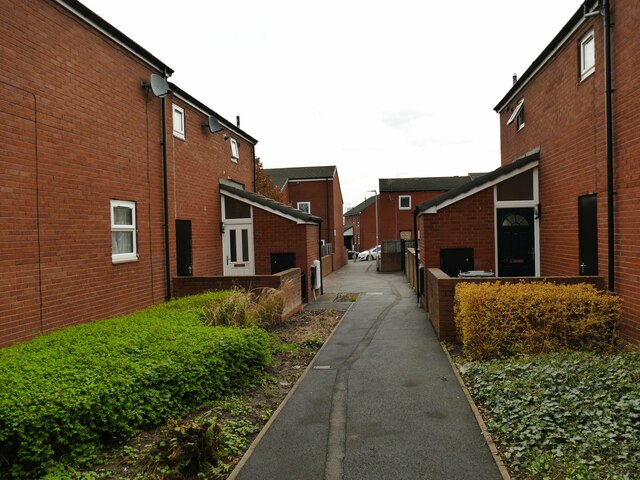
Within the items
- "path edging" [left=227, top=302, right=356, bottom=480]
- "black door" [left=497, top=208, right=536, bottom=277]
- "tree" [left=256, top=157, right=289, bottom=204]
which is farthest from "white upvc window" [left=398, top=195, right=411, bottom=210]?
"path edging" [left=227, top=302, right=356, bottom=480]

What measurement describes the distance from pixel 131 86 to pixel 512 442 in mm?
9737

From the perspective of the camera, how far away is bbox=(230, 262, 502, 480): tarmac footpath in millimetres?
4027

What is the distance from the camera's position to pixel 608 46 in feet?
25.7

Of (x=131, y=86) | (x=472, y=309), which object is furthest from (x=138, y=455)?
(x=131, y=86)

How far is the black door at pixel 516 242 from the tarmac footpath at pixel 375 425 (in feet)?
16.4

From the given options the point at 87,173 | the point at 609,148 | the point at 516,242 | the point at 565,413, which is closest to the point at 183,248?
the point at 87,173

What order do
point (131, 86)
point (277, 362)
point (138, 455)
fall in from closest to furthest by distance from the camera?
point (138, 455)
point (277, 362)
point (131, 86)

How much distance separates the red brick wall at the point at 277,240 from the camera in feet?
51.5

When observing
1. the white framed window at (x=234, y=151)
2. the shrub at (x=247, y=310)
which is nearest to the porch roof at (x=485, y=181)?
the shrub at (x=247, y=310)

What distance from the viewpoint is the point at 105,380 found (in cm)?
461

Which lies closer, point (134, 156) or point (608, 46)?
point (608, 46)

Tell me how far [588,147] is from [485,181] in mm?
3250

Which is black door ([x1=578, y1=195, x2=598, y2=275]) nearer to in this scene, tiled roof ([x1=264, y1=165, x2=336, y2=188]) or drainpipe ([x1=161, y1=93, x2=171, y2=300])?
drainpipe ([x1=161, y1=93, x2=171, y2=300])

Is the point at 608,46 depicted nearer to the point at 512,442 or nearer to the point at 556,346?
the point at 556,346
